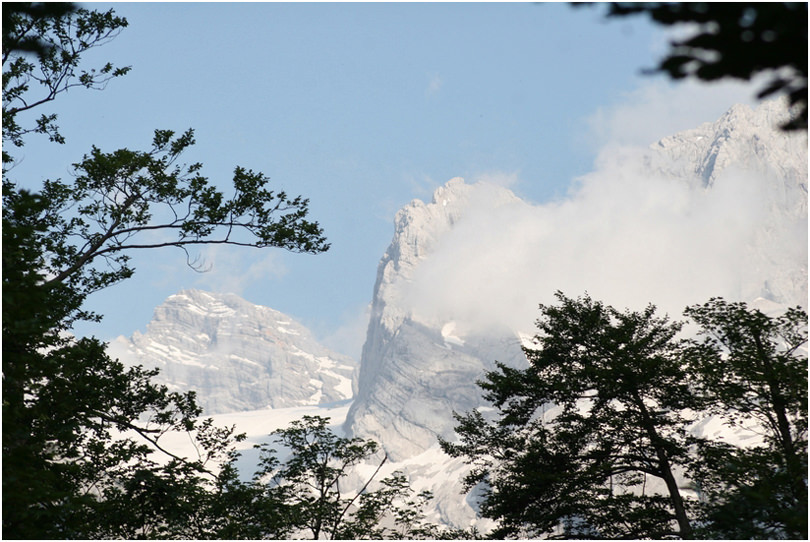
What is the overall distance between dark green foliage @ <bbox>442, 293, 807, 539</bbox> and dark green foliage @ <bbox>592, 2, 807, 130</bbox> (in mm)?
17274

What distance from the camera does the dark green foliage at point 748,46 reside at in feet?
11.7

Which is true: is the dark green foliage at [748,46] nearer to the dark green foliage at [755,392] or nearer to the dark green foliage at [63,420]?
the dark green foliage at [63,420]

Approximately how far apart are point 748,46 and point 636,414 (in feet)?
71.3

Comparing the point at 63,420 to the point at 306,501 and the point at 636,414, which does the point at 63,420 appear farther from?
the point at 636,414

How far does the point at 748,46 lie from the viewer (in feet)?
11.8

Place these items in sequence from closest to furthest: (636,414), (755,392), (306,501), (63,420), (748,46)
→ (748,46)
(63,420)
(755,392)
(306,501)
(636,414)

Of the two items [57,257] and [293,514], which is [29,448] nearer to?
[57,257]

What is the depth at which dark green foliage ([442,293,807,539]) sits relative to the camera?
20.6 m

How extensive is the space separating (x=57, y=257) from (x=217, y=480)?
6.67 m

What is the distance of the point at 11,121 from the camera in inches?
680

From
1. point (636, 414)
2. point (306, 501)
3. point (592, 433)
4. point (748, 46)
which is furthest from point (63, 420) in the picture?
point (636, 414)

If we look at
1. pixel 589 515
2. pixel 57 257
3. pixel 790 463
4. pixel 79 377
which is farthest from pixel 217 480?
pixel 790 463

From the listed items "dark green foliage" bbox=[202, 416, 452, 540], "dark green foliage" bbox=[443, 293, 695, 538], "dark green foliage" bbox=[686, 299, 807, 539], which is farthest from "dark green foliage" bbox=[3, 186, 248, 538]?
"dark green foliage" bbox=[686, 299, 807, 539]

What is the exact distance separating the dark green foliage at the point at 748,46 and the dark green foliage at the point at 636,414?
680 inches
